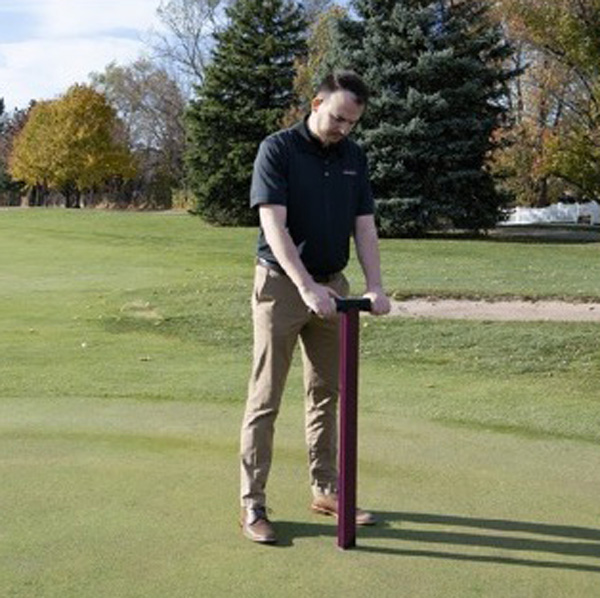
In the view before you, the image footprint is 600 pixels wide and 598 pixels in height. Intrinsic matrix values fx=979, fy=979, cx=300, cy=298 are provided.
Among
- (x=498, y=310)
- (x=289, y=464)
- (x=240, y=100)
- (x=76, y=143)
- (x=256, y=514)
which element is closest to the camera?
(x=256, y=514)

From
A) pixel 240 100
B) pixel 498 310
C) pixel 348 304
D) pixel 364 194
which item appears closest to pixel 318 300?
pixel 348 304

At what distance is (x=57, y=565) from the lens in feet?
11.6

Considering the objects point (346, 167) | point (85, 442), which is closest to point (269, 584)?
point (346, 167)

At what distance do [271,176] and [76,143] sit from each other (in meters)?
51.5

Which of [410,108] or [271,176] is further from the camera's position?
[410,108]

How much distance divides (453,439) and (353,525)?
1913mm

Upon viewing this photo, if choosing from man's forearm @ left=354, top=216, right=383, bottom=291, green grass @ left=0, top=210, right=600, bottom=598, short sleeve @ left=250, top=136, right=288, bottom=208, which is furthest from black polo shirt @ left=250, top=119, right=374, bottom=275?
green grass @ left=0, top=210, right=600, bottom=598

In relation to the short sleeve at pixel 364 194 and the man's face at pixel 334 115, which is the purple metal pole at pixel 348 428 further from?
the man's face at pixel 334 115

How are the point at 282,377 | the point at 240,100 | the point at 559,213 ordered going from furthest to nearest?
the point at 559,213 < the point at 240,100 < the point at 282,377

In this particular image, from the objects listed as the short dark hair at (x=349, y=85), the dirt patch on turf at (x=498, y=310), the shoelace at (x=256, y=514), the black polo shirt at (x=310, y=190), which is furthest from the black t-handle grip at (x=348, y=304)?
the dirt patch on turf at (x=498, y=310)

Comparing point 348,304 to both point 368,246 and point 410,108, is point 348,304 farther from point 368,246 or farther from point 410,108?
point 410,108

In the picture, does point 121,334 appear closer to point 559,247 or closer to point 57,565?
point 57,565

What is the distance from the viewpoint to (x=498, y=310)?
1230 centimetres

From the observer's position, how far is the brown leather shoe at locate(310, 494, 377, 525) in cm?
408
